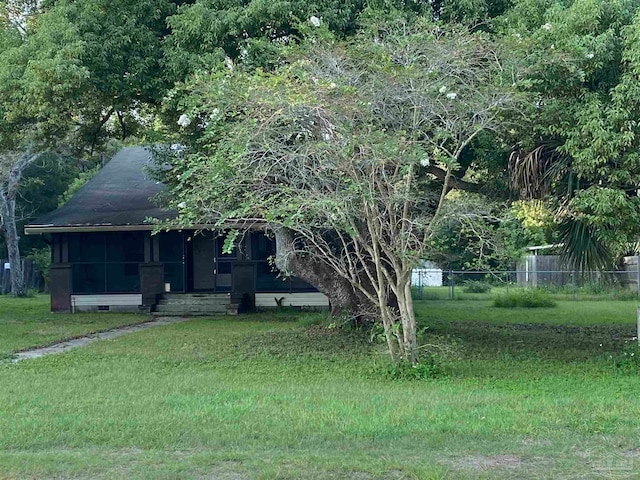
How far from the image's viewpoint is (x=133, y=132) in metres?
18.6

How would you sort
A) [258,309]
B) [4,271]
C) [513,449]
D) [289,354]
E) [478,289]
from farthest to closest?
1. [4,271]
2. [478,289]
3. [258,309]
4. [289,354]
5. [513,449]

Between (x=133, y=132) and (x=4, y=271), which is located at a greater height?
(x=133, y=132)

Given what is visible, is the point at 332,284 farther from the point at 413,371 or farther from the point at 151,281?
the point at 151,281

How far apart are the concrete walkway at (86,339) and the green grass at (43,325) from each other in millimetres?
242

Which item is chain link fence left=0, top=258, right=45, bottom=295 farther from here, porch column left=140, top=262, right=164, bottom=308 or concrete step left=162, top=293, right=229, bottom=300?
concrete step left=162, top=293, right=229, bottom=300

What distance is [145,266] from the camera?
70.2 feet

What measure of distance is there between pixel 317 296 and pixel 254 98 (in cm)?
1286

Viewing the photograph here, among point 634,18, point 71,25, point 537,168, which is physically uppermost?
point 71,25

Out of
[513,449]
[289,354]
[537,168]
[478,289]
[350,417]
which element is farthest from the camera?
[478,289]

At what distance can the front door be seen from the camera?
2261 centimetres

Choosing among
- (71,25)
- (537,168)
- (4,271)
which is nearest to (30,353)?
(71,25)

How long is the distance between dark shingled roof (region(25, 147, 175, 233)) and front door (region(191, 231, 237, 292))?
2.06 meters

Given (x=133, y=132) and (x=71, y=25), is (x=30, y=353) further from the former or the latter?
(x=133, y=132)

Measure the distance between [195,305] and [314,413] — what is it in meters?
13.7
